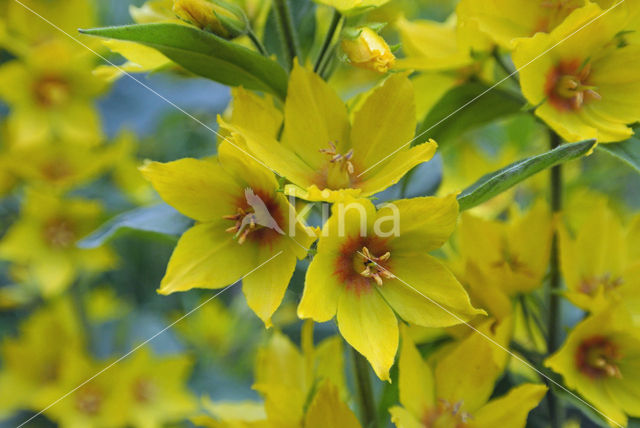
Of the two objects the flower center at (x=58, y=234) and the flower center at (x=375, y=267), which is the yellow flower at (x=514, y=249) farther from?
the flower center at (x=58, y=234)

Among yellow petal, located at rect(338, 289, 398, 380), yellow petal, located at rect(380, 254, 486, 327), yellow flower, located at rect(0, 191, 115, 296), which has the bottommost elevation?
yellow flower, located at rect(0, 191, 115, 296)

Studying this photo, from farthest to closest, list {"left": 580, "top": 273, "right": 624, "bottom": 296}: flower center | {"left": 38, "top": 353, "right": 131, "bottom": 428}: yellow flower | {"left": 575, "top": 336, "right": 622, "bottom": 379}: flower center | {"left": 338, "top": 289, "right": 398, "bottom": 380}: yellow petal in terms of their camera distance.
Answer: {"left": 38, "top": 353, "right": 131, "bottom": 428}: yellow flower → {"left": 580, "top": 273, "right": 624, "bottom": 296}: flower center → {"left": 575, "top": 336, "right": 622, "bottom": 379}: flower center → {"left": 338, "top": 289, "right": 398, "bottom": 380}: yellow petal

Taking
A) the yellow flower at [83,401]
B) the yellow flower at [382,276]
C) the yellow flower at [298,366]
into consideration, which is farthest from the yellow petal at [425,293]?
the yellow flower at [83,401]

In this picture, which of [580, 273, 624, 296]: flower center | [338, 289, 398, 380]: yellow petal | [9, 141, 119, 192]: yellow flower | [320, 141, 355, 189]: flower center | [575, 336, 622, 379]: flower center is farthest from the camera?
[9, 141, 119, 192]: yellow flower

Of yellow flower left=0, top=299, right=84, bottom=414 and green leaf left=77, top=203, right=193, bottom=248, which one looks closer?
green leaf left=77, top=203, right=193, bottom=248

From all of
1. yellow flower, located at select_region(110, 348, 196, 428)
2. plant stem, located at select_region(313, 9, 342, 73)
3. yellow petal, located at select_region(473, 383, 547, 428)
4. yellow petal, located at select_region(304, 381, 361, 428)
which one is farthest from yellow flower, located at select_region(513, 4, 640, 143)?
yellow flower, located at select_region(110, 348, 196, 428)

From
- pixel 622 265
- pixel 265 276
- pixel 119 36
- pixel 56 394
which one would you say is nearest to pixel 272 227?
pixel 265 276

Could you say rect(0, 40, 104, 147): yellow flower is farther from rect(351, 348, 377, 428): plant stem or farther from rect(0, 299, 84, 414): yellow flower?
rect(351, 348, 377, 428): plant stem

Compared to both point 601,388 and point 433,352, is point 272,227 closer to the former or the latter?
point 433,352
